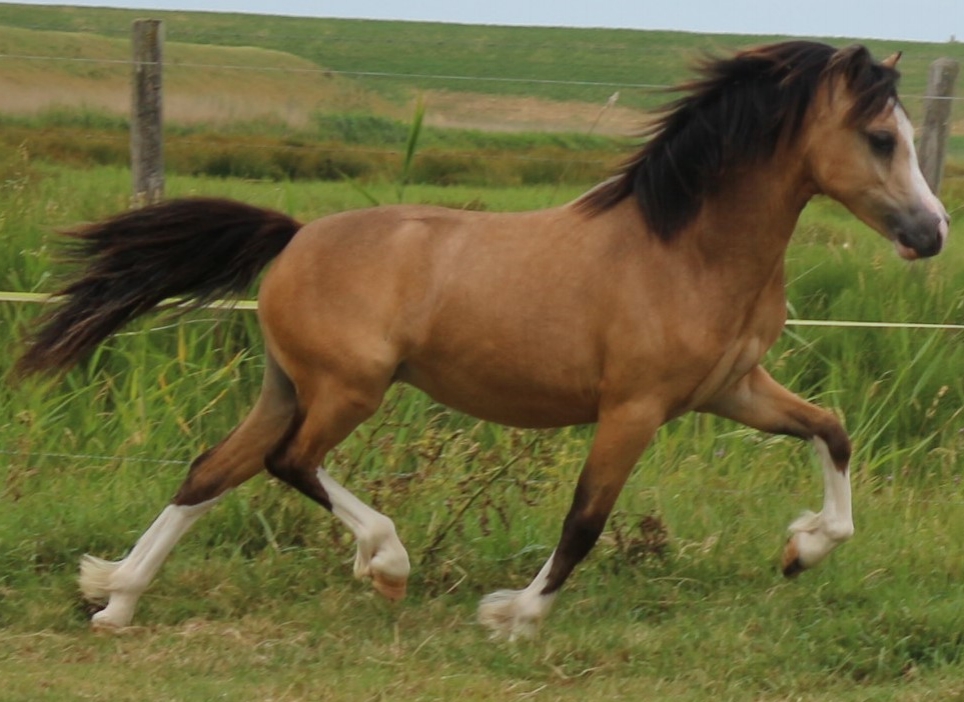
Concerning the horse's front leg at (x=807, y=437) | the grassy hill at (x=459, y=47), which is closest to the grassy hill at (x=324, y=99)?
the grassy hill at (x=459, y=47)

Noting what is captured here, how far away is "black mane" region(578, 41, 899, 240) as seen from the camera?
14.6 ft

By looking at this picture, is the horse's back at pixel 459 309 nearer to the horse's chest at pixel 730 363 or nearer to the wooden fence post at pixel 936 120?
the horse's chest at pixel 730 363

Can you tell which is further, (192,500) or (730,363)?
(192,500)

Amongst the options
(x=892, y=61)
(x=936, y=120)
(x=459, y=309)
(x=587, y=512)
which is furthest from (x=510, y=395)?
(x=936, y=120)

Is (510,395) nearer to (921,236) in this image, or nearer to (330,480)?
(330,480)

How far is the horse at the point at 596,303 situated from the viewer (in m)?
4.45

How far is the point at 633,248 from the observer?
14.9ft

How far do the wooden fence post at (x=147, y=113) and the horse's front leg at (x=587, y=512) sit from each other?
3571 mm

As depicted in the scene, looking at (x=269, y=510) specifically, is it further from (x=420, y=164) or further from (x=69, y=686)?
(x=420, y=164)

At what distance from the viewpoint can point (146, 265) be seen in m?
5.01

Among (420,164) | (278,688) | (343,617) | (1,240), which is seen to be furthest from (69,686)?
(420,164)

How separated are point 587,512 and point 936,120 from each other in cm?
417

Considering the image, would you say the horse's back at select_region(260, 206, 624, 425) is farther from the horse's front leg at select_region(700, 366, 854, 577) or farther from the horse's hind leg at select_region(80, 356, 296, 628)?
the horse's front leg at select_region(700, 366, 854, 577)

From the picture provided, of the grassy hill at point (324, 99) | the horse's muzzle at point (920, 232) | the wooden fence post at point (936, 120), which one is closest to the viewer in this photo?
the horse's muzzle at point (920, 232)
